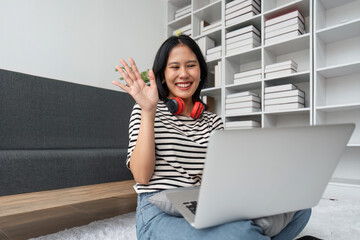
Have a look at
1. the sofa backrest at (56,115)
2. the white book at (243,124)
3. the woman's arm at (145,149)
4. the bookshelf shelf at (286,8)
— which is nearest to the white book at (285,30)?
the bookshelf shelf at (286,8)

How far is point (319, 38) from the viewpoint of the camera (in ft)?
7.86

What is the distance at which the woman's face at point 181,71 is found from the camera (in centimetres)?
98

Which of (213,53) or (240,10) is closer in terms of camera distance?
(240,10)

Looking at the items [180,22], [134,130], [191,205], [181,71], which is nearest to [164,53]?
[181,71]

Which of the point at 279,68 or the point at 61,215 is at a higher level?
the point at 279,68

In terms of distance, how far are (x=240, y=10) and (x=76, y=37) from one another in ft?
6.01

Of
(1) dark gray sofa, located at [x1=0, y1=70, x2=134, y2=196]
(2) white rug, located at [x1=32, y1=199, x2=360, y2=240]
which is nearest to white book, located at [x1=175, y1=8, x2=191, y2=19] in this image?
(1) dark gray sofa, located at [x1=0, y1=70, x2=134, y2=196]

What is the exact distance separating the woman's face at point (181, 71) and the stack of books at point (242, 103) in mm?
1826

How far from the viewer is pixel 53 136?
5.90ft

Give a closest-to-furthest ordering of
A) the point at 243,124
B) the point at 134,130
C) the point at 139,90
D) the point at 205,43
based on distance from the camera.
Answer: the point at 139,90 < the point at 134,130 < the point at 243,124 < the point at 205,43

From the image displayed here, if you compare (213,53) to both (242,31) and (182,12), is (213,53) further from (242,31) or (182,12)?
(182,12)

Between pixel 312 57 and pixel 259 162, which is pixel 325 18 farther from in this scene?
pixel 259 162

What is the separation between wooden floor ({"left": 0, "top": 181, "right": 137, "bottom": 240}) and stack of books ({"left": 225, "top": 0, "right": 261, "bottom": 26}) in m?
2.26

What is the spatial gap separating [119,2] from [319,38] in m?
2.27
